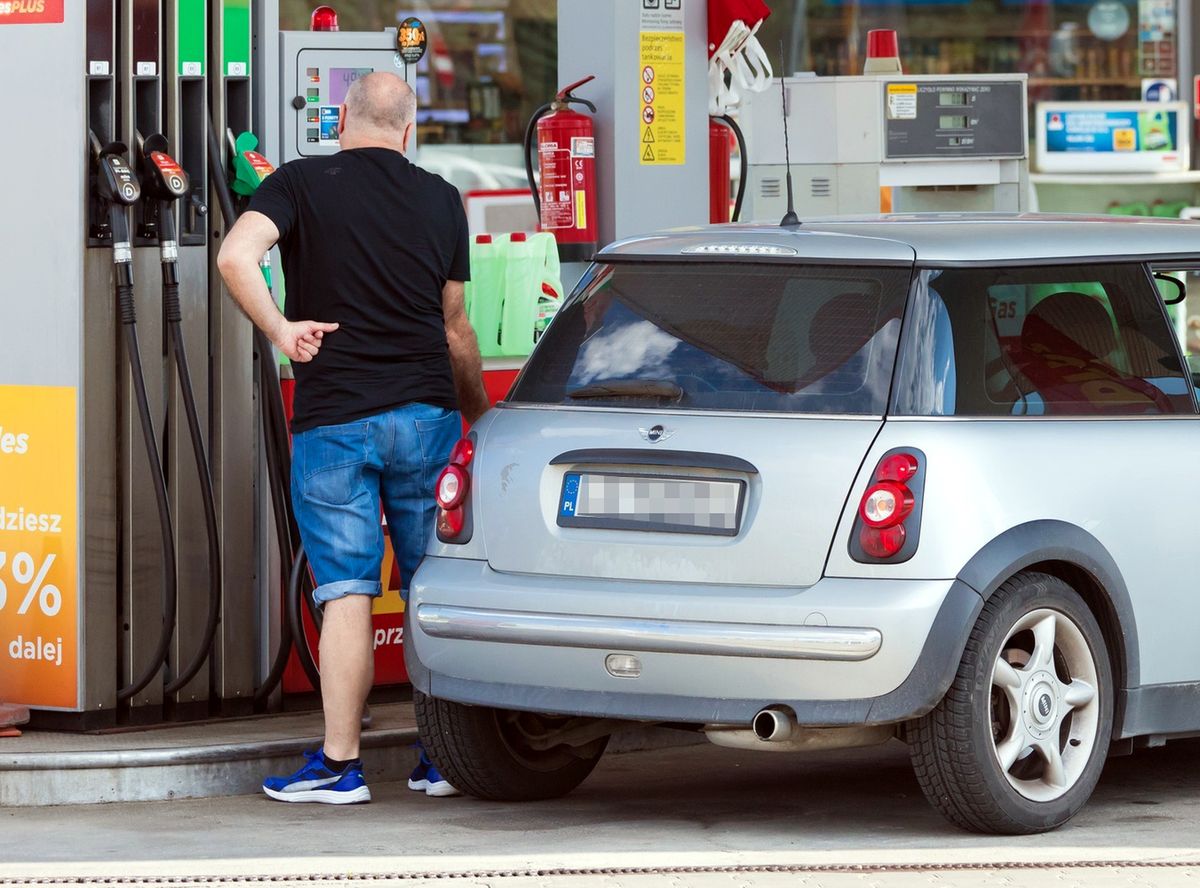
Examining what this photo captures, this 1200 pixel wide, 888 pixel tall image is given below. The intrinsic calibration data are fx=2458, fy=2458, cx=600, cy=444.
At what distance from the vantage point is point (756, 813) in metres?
6.41

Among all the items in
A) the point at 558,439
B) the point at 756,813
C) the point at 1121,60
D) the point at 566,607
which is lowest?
the point at 756,813

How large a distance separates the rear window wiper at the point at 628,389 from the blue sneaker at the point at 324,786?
1.28 m

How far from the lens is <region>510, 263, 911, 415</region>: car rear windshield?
579 cm

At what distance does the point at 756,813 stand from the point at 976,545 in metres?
1.17

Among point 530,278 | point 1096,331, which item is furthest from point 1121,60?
point 1096,331

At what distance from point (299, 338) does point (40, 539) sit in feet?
4.13

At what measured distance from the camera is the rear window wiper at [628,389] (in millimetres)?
5926

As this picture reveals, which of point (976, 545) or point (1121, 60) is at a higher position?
point (1121, 60)

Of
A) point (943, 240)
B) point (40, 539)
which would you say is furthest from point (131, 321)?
point (943, 240)

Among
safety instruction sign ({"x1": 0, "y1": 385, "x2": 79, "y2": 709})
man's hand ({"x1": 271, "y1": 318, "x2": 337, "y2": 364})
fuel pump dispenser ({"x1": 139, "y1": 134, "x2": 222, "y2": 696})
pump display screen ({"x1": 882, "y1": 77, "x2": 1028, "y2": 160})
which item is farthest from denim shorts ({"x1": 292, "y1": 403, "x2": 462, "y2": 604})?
pump display screen ({"x1": 882, "y1": 77, "x2": 1028, "y2": 160})

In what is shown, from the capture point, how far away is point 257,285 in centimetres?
627

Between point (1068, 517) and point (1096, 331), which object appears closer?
point (1068, 517)

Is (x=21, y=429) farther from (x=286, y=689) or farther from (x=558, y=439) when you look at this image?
(x=558, y=439)

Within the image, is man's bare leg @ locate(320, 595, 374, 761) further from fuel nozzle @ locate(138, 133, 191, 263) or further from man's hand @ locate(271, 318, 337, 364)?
fuel nozzle @ locate(138, 133, 191, 263)
